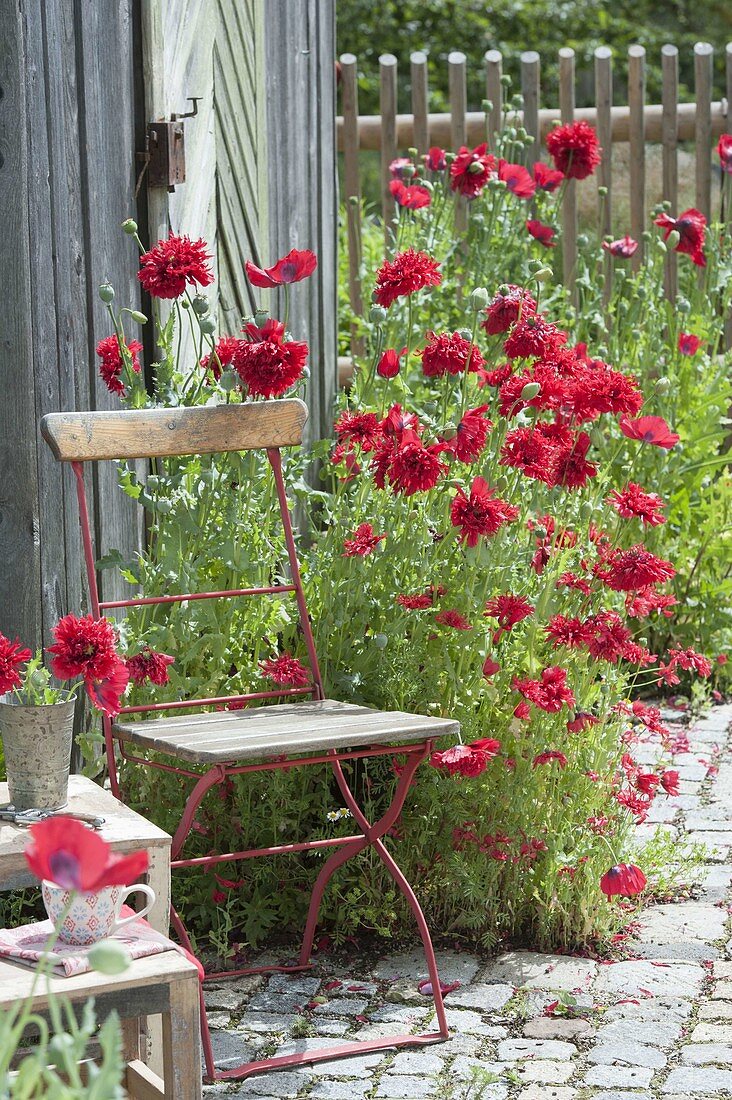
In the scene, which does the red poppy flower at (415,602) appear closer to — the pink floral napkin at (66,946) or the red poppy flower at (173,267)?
the red poppy flower at (173,267)

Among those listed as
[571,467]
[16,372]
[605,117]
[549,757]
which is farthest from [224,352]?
[605,117]

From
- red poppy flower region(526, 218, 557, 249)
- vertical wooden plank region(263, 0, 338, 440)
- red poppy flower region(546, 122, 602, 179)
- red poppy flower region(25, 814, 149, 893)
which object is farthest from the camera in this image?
vertical wooden plank region(263, 0, 338, 440)

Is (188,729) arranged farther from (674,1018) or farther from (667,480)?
(667,480)

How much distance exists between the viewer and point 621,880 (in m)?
3.00

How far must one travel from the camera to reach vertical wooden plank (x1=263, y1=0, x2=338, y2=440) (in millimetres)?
4754

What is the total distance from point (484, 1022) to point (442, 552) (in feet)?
3.26

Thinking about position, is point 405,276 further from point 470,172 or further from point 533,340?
point 470,172

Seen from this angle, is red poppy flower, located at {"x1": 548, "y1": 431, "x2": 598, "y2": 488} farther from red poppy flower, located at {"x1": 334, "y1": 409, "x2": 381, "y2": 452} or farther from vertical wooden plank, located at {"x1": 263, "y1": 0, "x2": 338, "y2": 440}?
vertical wooden plank, located at {"x1": 263, "y1": 0, "x2": 338, "y2": 440}

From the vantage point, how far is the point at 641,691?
5055 mm

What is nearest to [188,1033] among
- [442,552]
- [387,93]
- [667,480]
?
[442,552]

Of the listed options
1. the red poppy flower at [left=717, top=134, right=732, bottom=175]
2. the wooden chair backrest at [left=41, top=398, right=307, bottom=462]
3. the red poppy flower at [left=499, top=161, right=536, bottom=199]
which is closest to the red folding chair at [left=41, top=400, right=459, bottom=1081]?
the wooden chair backrest at [left=41, top=398, right=307, bottom=462]

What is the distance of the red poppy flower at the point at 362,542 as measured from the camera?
3.15m

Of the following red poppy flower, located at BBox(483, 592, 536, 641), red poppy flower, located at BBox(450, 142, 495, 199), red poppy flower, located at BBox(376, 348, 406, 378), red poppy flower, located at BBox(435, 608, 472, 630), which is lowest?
red poppy flower, located at BBox(435, 608, 472, 630)

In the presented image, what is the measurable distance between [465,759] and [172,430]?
902 millimetres
